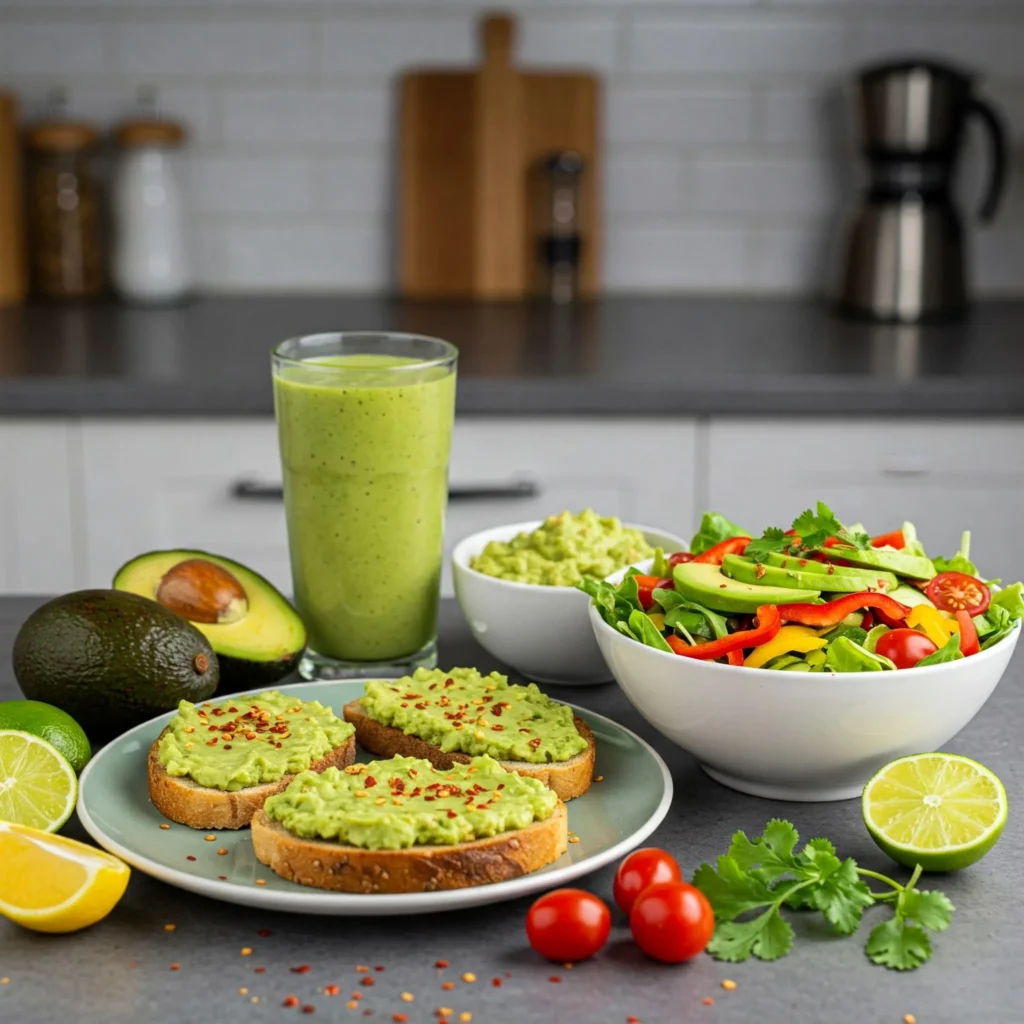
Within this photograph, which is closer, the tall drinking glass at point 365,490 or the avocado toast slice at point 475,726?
the avocado toast slice at point 475,726

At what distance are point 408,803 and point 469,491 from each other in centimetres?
133

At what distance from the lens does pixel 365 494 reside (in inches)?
50.3

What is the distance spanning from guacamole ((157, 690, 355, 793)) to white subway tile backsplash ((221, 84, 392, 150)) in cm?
202

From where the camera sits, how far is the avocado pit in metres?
1.21

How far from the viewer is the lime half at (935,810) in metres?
0.92

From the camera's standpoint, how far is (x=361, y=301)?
293 centimetres

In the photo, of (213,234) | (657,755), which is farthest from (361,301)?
(657,755)

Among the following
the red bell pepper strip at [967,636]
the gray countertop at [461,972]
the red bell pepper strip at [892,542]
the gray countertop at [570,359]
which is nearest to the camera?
the gray countertop at [461,972]

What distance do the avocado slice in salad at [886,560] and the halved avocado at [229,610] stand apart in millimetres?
451

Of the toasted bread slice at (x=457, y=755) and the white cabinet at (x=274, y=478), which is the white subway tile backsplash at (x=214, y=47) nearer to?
the white cabinet at (x=274, y=478)

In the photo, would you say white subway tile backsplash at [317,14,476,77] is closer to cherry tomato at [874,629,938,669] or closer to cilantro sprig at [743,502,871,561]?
cilantro sprig at [743,502,871,561]

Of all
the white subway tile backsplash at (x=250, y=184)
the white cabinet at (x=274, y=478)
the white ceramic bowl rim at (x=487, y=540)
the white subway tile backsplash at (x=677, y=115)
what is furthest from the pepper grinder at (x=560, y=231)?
A: the white ceramic bowl rim at (x=487, y=540)

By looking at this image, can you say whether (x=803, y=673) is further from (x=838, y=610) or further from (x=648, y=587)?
(x=648, y=587)

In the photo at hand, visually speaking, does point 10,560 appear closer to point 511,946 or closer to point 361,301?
point 361,301
